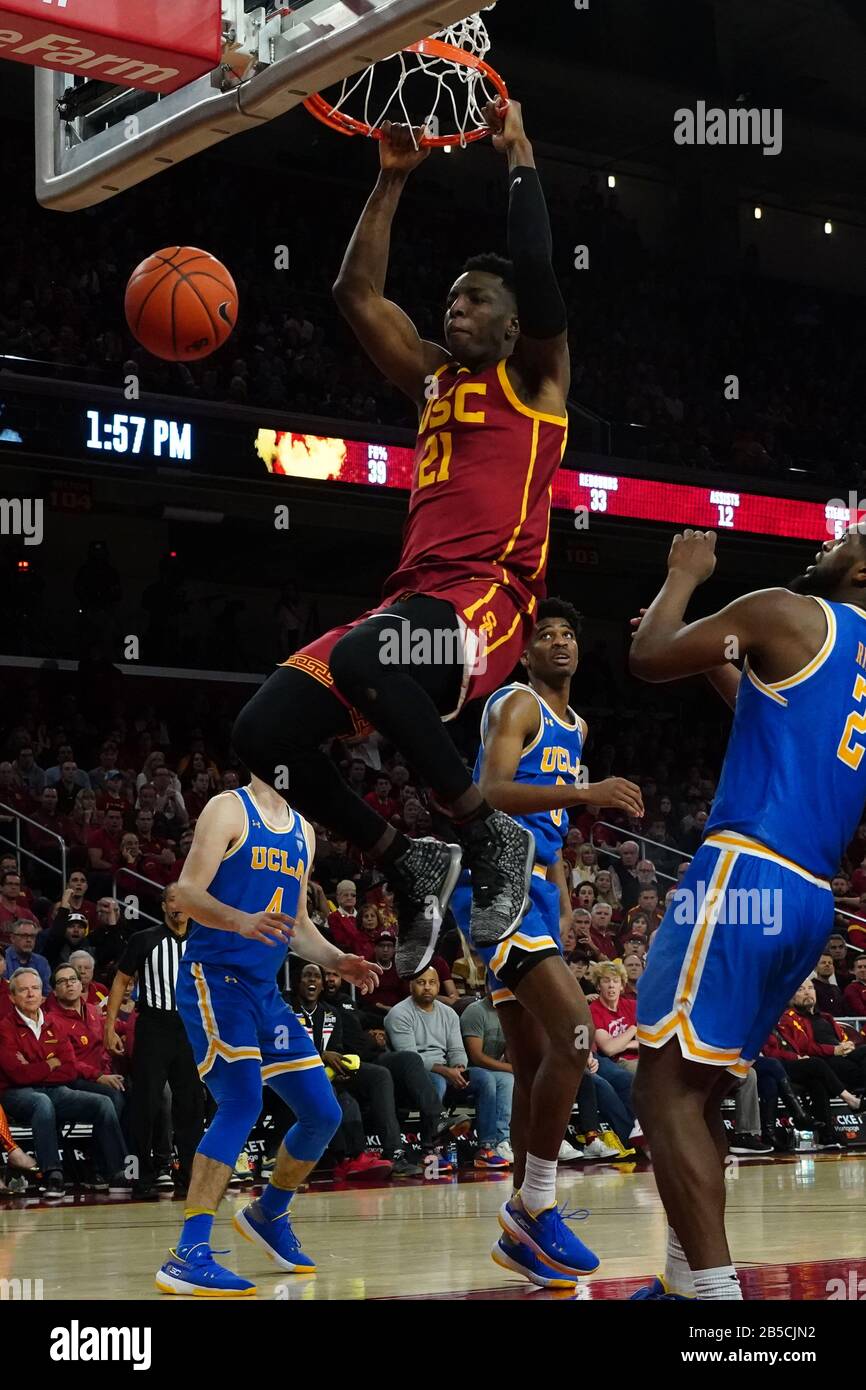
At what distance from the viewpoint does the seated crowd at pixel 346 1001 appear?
10.4 meters

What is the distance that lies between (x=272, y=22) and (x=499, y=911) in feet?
9.69

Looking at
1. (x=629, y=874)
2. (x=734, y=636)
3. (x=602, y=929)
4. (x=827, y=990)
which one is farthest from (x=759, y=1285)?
(x=629, y=874)

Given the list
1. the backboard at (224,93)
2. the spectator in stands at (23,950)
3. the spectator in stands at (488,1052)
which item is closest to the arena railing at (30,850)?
the spectator in stands at (23,950)

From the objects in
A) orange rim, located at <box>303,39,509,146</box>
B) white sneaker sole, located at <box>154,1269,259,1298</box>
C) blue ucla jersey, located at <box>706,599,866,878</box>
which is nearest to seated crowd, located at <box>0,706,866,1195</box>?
white sneaker sole, located at <box>154,1269,259,1298</box>

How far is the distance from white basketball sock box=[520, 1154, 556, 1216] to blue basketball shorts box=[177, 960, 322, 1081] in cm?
99

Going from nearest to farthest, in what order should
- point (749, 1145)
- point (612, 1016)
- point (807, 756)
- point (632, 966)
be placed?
point (807, 756) → point (612, 1016) → point (749, 1145) → point (632, 966)

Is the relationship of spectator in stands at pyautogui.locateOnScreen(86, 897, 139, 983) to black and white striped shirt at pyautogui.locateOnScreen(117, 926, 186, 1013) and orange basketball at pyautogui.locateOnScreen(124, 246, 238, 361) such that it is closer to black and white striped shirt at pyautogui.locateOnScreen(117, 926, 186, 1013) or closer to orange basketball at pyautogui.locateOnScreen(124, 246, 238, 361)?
black and white striped shirt at pyautogui.locateOnScreen(117, 926, 186, 1013)

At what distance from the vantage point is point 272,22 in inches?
217

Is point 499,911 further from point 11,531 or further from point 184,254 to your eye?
point 11,531

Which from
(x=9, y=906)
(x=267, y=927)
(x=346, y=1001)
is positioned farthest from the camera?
(x=9, y=906)

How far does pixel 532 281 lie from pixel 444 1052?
25.4 ft

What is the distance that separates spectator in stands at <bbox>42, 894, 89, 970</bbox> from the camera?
11.5 meters

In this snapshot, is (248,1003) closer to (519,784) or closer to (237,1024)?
(237,1024)

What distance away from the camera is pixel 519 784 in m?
6.32
